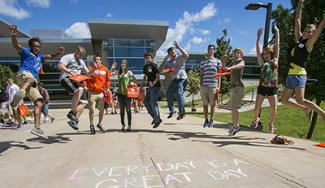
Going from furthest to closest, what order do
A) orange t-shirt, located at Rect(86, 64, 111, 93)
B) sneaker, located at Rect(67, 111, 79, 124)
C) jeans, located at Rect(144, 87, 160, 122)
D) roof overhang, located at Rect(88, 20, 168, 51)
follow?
1. roof overhang, located at Rect(88, 20, 168, 51)
2. jeans, located at Rect(144, 87, 160, 122)
3. orange t-shirt, located at Rect(86, 64, 111, 93)
4. sneaker, located at Rect(67, 111, 79, 124)

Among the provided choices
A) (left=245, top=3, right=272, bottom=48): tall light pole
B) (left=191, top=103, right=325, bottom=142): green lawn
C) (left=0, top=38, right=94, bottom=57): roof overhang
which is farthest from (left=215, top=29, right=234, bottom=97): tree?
(left=0, top=38, right=94, bottom=57): roof overhang

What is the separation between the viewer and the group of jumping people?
5184 mm

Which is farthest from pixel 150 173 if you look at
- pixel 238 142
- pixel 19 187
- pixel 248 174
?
pixel 238 142

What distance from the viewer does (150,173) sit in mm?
3527

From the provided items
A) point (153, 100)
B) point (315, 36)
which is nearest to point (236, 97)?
point (315, 36)

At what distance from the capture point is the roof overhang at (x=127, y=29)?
36969 mm

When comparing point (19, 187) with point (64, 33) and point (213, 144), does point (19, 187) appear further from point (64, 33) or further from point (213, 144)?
point (64, 33)

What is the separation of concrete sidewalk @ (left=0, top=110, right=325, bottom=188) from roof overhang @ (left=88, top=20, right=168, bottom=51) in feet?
108

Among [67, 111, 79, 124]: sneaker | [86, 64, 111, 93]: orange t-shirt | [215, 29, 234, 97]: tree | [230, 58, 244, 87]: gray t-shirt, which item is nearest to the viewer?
[67, 111, 79, 124]: sneaker

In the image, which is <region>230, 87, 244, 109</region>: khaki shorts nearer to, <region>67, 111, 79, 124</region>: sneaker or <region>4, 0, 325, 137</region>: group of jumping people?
Answer: <region>4, 0, 325, 137</region>: group of jumping people

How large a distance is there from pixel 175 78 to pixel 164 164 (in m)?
3.84

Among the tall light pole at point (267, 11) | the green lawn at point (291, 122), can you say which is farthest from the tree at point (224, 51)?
the tall light pole at point (267, 11)

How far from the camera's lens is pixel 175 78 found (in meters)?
7.49

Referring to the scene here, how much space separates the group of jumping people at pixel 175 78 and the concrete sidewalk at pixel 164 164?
92 centimetres
